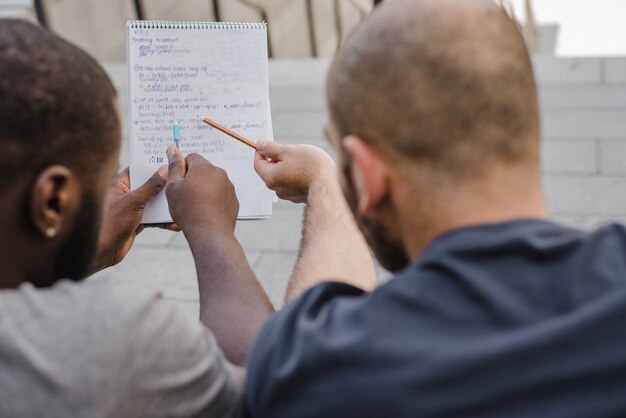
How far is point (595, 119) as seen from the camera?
494 centimetres

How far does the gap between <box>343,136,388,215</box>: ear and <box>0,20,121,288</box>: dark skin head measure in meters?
0.34

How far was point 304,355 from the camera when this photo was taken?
1.03 meters

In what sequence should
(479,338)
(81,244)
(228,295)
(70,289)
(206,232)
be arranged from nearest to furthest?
(479,338)
(70,289)
(81,244)
(228,295)
(206,232)

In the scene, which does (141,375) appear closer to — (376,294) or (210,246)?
(376,294)

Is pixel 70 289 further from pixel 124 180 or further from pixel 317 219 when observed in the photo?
pixel 124 180

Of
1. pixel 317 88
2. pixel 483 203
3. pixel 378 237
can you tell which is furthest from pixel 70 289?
pixel 317 88

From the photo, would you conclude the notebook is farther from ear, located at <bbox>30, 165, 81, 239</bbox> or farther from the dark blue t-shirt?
the dark blue t-shirt

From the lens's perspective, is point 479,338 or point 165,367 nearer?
point 479,338

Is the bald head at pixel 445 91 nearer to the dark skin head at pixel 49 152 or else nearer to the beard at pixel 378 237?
the beard at pixel 378 237

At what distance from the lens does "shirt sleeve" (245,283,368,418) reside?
100cm

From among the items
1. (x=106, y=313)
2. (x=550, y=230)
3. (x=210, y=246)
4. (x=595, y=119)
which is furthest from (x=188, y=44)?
(x=595, y=119)

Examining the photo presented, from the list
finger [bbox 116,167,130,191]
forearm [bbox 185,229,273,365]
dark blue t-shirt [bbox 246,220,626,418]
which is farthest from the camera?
finger [bbox 116,167,130,191]

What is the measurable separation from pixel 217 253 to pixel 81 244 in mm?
328

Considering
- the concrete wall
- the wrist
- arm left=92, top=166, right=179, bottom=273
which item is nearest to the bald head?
the wrist
